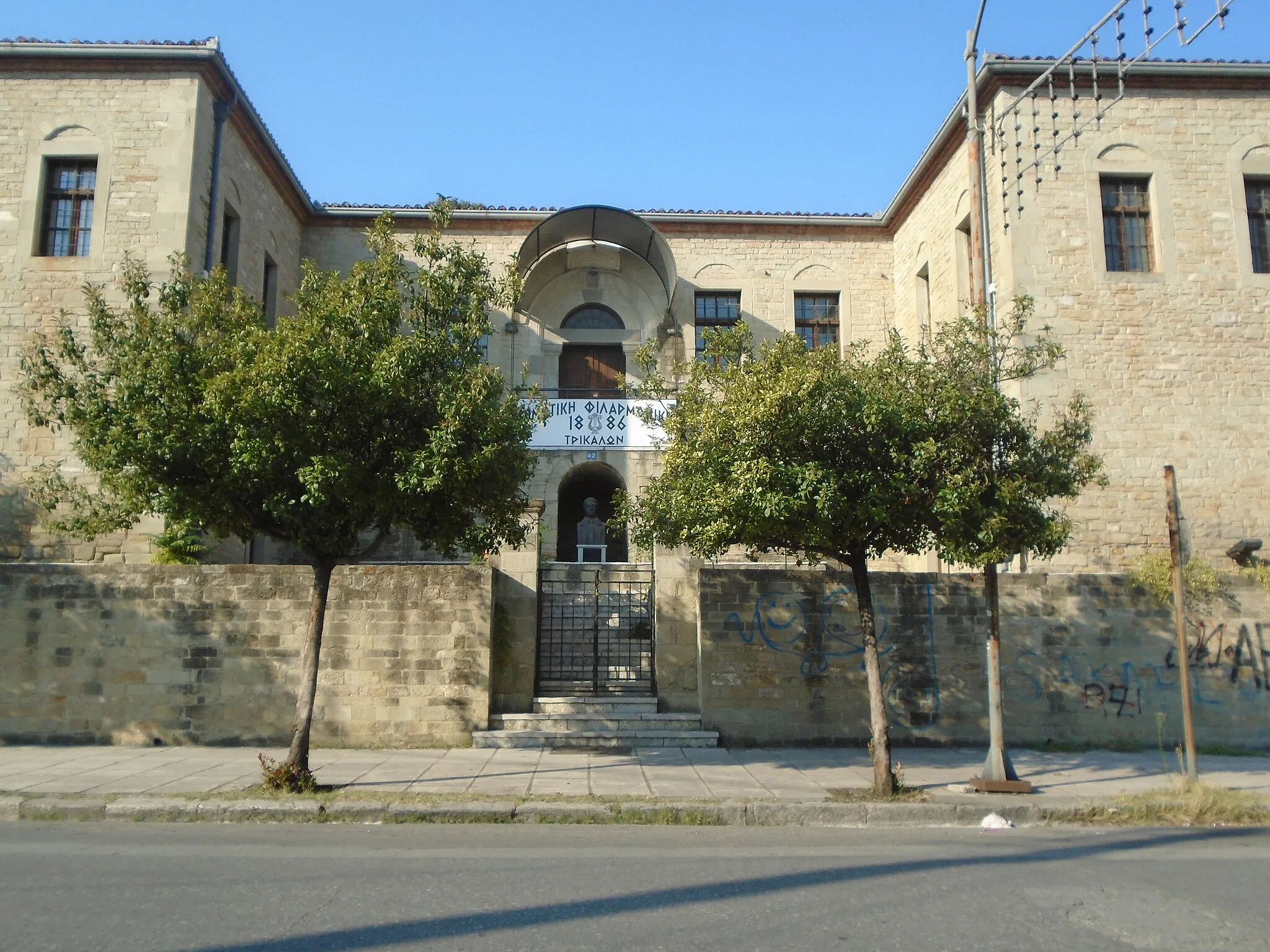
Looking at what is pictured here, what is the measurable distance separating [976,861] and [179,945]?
513cm

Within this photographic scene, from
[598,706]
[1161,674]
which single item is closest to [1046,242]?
[1161,674]

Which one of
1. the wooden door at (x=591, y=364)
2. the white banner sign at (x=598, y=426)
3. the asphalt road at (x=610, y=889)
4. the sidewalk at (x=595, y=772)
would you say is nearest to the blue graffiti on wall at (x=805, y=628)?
the sidewalk at (x=595, y=772)

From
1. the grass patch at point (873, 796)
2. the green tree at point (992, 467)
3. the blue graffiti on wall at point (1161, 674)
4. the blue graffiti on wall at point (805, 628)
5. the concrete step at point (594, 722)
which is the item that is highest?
the green tree at point (992, 467)

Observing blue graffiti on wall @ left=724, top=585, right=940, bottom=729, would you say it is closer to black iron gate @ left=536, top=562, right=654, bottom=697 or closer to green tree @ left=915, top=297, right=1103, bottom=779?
black iron gate @ left=536, top=562, right=654, bottom=697

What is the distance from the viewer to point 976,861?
6797 mm

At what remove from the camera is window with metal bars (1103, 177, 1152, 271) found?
54.9 ft

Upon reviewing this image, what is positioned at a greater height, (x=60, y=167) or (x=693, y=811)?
(x=60, y=167)

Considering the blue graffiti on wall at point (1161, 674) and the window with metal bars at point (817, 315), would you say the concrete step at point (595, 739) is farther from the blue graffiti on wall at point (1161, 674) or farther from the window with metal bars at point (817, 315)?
the window with metal bars at point (817, 315)

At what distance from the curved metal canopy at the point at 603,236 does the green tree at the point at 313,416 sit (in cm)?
874

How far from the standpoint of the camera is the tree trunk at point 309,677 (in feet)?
29.5

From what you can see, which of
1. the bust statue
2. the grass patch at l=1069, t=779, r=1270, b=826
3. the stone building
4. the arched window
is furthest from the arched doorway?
the grass patch at l=1069, t=779, r=1270, b=826

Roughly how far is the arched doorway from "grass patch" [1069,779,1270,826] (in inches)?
468

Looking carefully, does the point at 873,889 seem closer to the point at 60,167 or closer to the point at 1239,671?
the point at 1239,671

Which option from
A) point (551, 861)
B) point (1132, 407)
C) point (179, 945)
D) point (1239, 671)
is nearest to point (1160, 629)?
point (1239, 671)
